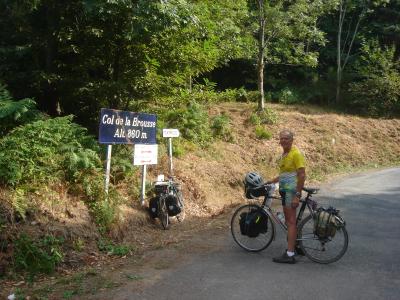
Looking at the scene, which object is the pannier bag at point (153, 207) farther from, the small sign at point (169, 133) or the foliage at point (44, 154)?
the small sign at point (169, 133)

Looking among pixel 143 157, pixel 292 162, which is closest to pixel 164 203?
pixel 143 157

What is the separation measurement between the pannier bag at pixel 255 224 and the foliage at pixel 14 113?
15.5 ft

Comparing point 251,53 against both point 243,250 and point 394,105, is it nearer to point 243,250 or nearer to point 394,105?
point 394,105

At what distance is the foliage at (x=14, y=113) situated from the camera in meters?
9.30

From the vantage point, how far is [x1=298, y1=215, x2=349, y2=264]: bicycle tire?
729 centimetres

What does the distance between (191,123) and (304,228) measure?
377 inches

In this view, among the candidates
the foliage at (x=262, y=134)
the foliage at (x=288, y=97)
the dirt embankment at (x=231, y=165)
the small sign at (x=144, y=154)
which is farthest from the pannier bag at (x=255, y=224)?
the foliage at (x=288, y=97)

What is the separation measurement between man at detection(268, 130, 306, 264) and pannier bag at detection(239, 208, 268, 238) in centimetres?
48

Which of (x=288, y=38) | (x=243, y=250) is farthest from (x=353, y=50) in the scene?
(x=243, y=250)

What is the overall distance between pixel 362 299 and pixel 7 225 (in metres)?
5.12

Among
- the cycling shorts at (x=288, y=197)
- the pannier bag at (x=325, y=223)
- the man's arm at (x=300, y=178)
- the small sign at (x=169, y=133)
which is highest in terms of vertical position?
the small sign at (x=169, y=133)

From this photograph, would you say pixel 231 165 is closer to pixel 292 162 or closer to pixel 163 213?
pixel 163 213

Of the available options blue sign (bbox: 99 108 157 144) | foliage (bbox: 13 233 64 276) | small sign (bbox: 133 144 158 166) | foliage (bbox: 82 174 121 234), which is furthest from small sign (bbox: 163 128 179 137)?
foliage (bbox: 13 233 64 276)

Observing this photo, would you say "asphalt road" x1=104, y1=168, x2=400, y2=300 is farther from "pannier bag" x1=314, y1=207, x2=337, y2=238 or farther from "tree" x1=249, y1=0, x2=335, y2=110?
"tree" x1=249, y1=0, x2=335, y2=110
